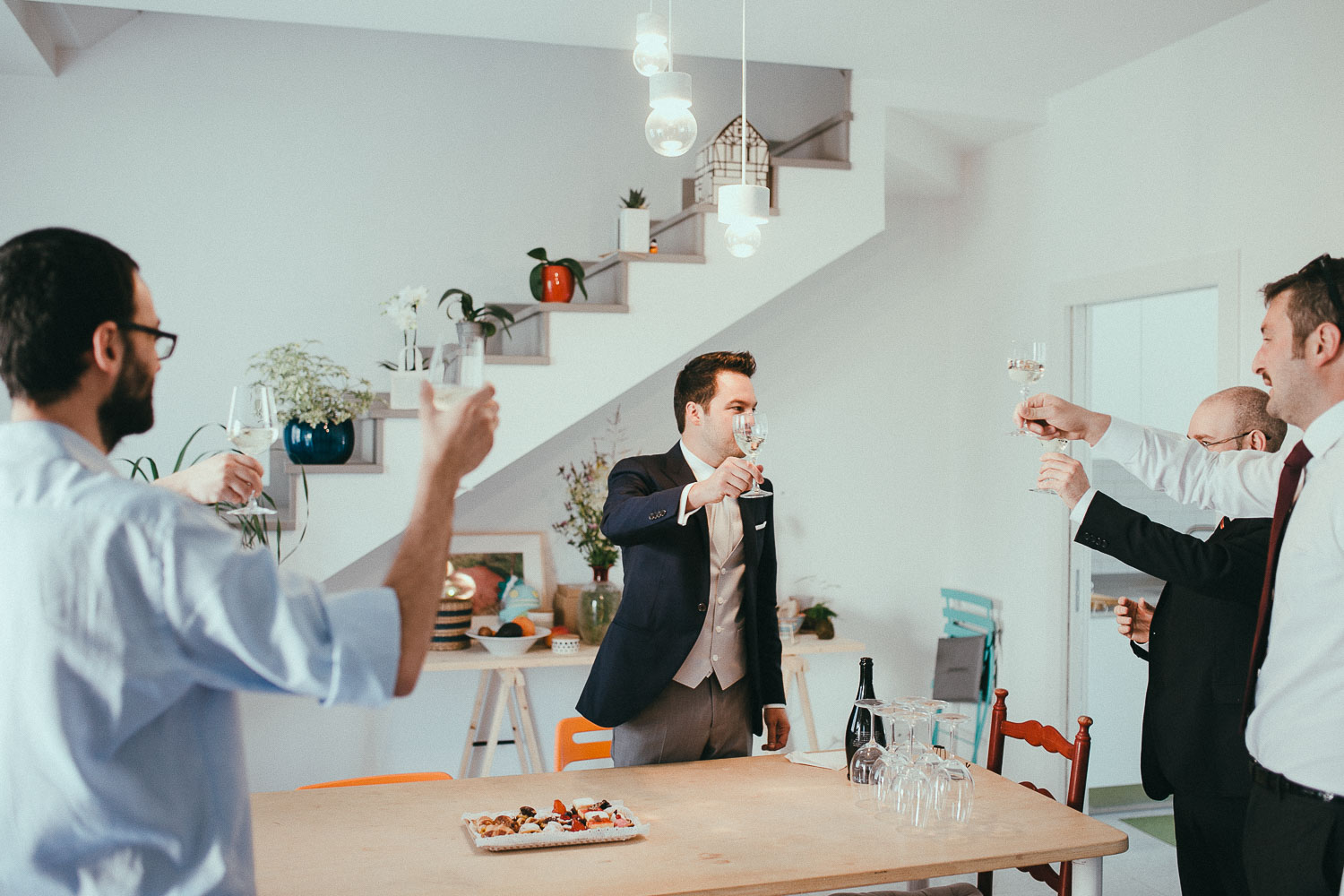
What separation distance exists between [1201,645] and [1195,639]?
0.06 ft

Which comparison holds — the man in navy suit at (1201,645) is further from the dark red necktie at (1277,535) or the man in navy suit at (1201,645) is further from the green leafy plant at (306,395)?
the green leafy plant at (306,395)

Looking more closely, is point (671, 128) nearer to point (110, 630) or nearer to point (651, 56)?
point (651, 56)

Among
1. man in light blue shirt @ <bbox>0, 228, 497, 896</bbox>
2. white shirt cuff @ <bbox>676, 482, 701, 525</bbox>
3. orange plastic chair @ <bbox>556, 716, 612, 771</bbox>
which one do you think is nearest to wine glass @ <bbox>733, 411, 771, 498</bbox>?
white shirt cuff @ <bbox>676, 482, 701, 525</bbox>

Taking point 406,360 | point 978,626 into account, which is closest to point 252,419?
point 406,360

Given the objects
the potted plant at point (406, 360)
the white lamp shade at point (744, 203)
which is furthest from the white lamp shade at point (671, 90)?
the potted plant at point (406, 360)

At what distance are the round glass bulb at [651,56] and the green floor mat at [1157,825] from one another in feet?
12.1

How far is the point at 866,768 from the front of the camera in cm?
222

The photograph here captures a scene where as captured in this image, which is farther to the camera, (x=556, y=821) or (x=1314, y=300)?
(x=556, y=821)

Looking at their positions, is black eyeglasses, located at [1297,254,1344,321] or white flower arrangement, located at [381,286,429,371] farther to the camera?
white flower arrangement, located at [381,286,429,371]

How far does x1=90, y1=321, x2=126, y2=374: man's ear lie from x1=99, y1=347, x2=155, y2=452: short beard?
12 mm

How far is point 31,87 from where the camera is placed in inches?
161

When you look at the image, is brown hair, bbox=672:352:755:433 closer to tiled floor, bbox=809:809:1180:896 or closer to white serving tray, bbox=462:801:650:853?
white serving tray, bbox=462:801:650:853

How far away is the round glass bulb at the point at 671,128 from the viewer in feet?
7.61

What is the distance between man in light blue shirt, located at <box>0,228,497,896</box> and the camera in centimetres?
107
